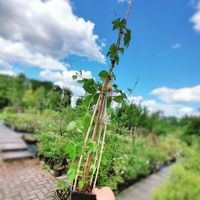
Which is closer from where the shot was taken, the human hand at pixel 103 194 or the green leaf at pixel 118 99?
the human hand at pixel 103 194

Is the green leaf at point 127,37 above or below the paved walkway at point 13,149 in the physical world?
above

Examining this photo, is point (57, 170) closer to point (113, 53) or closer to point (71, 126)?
point (71, 126)

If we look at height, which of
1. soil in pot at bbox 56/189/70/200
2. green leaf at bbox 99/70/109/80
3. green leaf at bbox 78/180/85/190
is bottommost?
soil in pot at bbox 56/189/70/200

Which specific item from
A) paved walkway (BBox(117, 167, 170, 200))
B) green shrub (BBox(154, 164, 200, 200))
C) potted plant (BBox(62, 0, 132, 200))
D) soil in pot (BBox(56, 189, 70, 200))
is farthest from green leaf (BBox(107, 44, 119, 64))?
paved walkway (BBox(117, 167, 170, 200))

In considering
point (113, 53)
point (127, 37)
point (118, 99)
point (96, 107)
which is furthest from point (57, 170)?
point (127, 37)

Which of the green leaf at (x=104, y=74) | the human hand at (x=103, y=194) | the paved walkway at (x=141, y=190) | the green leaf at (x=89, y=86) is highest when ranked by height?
the green leaf at (x=104, y=74)

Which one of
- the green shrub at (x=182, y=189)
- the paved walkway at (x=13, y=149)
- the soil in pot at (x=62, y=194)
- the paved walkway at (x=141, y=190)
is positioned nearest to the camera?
the soil in pot at (x=62, y=194)

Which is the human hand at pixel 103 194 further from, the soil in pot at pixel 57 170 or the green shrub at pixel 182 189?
the green shrub at pixel 182 189

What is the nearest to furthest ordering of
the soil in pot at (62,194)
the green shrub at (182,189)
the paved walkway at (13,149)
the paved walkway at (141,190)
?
1. the soil in pot at (62,194)
2. the green shrub at (182,189)
3. the paved walkway at (141,190)
4. the paved walkway at (13,149)

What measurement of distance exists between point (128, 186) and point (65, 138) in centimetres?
286

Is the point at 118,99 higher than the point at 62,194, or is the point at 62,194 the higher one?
the point at 118,99

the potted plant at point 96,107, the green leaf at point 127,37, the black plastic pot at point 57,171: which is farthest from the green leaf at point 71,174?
the green leaf at point 127,37

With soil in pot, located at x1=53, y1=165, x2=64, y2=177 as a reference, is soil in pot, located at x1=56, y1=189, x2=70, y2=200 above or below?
below

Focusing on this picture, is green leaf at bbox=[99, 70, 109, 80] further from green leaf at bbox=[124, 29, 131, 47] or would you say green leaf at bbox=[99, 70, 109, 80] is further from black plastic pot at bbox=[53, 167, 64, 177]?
black plastic pot at bbox=[53, 167, 64, 177]
